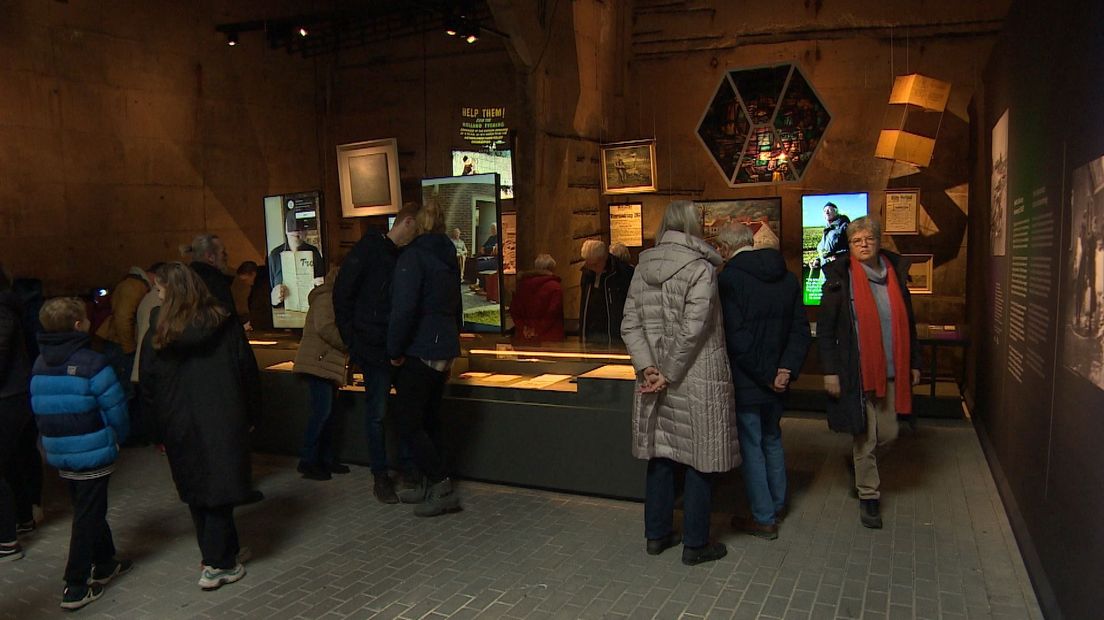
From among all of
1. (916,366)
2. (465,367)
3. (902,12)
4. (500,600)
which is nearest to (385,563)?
(500,600)

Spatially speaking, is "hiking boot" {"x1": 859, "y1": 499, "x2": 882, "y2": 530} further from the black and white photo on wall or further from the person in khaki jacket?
the person in khaki jacket

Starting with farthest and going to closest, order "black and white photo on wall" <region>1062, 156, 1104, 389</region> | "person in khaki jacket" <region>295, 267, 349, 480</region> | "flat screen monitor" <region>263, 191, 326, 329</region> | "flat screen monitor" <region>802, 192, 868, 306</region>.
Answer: "flat screen monitor" <region>802, 192, 868, 306</region>
"flat screen monitor" <region>263, 191, 326, 329</region>
"person in khaki jacket" <region>295, 267, 349, 480</region>
"black and white photo on wall" <region>1062, 156, 1104, 389</region>

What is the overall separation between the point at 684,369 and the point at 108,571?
3.15 metres

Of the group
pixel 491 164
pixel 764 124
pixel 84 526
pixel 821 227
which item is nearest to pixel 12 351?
pixel 84 526

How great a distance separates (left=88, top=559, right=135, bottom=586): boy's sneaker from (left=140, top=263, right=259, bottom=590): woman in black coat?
0.71m

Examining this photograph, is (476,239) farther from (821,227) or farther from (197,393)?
(821,227)

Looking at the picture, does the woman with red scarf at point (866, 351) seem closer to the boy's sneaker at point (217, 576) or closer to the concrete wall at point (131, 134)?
the boy's sneaker at point (217, 576)

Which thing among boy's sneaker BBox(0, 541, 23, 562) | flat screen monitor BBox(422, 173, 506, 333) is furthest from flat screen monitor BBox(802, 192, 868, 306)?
boy's sneaker BBox(0, 541, 23, 562)

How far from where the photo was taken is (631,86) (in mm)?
11070

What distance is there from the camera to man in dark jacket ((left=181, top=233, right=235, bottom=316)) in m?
4.78

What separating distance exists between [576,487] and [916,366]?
7.41ft

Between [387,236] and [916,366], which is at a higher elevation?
[387,236]

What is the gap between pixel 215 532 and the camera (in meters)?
3.88

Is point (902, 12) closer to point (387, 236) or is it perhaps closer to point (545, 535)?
point (387, 236)
